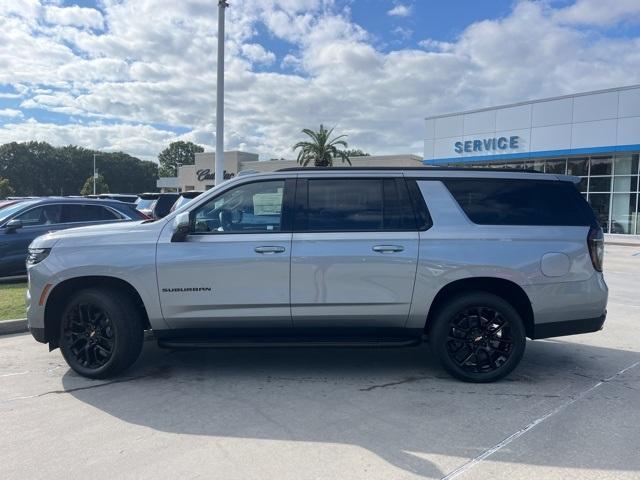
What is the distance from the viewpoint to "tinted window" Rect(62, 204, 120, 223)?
33.7ft

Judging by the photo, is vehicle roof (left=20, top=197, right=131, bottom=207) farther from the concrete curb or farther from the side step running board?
the side step running board

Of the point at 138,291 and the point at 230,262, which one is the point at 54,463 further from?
the point at 230,262

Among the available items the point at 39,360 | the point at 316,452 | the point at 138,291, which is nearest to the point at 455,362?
the point at 316,452

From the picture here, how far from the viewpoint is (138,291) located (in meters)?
4.70

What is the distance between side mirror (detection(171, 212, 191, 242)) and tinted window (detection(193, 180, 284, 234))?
91 mm

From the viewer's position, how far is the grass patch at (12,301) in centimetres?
698

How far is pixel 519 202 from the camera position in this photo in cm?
491

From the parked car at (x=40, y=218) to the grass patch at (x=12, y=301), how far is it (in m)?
0.54

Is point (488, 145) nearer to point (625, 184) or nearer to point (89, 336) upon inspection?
point (625, 184)

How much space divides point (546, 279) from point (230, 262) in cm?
287

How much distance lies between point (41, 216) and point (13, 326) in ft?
12.7

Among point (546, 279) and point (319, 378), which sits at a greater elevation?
point (546, 279)

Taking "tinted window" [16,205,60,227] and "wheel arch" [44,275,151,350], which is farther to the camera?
"tinted window" [16,205,60,227]

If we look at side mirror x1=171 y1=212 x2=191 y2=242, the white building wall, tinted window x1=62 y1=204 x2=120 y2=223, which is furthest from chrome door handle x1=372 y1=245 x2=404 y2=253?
the white building wall
